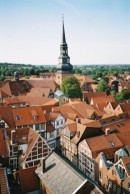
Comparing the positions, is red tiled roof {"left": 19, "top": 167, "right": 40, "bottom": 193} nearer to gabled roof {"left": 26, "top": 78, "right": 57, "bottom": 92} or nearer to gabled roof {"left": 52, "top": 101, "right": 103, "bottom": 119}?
gabled roof {"left": 52, "top": 101, "right": 103, "bottom": 119}

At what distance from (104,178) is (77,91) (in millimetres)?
63137

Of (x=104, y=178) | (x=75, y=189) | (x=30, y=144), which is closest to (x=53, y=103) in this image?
(x=30, y=144)

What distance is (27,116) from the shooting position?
195 ft

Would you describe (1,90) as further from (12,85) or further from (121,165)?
(121,165)

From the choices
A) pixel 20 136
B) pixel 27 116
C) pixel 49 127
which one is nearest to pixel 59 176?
pixel 20 136

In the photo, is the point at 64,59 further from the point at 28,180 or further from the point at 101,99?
the point at 28,180

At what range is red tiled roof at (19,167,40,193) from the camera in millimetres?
36550

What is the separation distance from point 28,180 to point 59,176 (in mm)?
6437

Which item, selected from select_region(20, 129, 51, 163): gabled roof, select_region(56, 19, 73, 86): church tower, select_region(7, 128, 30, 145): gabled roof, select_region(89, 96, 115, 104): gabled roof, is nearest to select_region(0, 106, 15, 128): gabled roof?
select_region(7, 128, 30, 145): gabled roof

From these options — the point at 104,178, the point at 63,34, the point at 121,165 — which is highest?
the point at 63,34

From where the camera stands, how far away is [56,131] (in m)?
60.9

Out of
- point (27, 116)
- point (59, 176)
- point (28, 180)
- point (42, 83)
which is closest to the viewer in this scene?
point (59, 176)

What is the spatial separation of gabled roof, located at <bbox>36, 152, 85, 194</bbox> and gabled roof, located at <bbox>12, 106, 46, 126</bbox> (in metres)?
21.7

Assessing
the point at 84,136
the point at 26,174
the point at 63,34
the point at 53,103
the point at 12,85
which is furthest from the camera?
the point at 63,34
